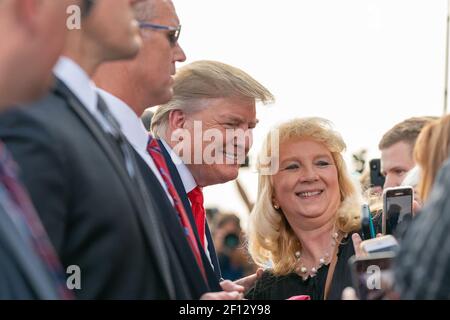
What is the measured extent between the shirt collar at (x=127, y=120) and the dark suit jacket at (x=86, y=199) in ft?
2.18

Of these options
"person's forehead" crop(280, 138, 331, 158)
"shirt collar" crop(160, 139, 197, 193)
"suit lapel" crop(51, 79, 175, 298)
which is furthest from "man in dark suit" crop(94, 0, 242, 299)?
"person's forehead" crop(280, 138, 331, 158)

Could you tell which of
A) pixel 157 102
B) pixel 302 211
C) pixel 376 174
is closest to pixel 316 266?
pixel 302 211

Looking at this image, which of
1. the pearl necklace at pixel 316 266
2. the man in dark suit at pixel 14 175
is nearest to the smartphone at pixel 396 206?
the pearl necklace at pixel 316 266

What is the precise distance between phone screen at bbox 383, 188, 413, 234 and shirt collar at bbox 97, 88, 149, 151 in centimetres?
125

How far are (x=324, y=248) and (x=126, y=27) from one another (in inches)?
97.7

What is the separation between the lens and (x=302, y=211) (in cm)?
487

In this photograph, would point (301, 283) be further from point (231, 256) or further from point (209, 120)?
point (231, 256)

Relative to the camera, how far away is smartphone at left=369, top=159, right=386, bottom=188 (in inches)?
263

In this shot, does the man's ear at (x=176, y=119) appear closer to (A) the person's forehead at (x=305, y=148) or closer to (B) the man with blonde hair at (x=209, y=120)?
(B) the man with blonde hair at (x=209, y=120)

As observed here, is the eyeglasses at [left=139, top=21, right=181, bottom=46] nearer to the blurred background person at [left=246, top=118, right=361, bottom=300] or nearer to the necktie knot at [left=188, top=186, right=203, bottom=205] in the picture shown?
the necktie knot at [left=188, top=186, right=203, bottom=205]

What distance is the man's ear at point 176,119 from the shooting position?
15.1 ft

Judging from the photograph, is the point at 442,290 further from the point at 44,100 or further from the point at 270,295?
the point at 270,295

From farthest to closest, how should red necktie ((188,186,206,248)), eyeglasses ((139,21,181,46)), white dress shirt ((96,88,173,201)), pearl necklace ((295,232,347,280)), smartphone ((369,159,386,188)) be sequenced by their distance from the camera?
smartphone ((369,159,386,188)) → pearl necklace ((295,232,347,280)) → red necktie ((188,186,206,248)) → eyeglasses ((139,21,181,46)) → white dress shirt ((96,88,173,201))
